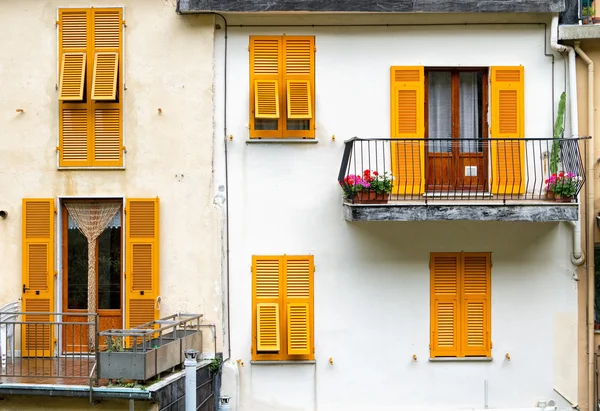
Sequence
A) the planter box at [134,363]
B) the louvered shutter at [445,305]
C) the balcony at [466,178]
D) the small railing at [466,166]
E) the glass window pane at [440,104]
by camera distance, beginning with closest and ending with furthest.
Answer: the planter box at [134,363] < the balcony at [466,178] < the small railing at [466,166] < the louvered shutter at [445,305] < the glass window pane at [440,104]

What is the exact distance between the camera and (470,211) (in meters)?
12.4

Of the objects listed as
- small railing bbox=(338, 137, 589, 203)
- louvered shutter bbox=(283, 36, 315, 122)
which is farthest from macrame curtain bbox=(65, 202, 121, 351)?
Result: small railing bbox=(338, 137, 589, 203)

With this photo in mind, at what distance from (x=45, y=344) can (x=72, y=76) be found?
14.9 feet

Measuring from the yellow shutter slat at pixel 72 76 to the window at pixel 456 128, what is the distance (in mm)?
5257

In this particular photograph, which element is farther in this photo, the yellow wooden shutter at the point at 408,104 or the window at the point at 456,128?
the yellow wooden shutter at the point at 408,104

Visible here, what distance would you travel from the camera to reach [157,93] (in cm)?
1330

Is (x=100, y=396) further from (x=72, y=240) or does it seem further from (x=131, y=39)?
(x=131, y=39)

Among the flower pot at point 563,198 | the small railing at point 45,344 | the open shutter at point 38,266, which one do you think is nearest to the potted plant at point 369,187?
the flower pot at point 563,198

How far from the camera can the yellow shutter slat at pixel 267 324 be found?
1306 centimetres

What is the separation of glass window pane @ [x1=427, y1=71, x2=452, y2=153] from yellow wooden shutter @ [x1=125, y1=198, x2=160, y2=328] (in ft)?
16.3

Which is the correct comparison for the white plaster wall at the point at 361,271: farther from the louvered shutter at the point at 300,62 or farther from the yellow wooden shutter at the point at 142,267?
the yellow wooden shutter at the point at 142,267

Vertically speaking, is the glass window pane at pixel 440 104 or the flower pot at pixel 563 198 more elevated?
the glass window pane at pixel 440 104

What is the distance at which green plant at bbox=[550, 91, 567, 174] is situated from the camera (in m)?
13.1

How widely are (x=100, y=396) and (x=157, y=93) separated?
5.28m
